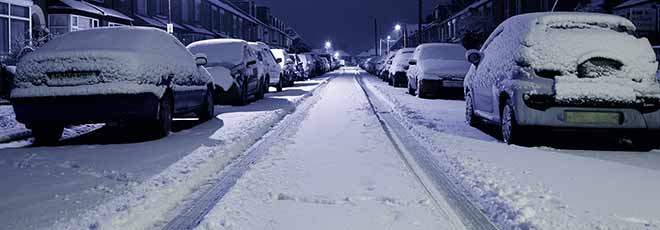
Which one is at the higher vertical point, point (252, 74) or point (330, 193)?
point (252, 74)

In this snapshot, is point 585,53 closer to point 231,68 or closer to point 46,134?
point 46,134

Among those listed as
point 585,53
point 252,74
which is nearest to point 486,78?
point 585,53

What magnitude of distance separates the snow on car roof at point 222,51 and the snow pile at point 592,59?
8114 millimetres

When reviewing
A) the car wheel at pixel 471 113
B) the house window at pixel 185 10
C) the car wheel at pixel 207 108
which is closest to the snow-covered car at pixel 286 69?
the car wheel at pixel 207 108

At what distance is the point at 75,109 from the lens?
743 cm

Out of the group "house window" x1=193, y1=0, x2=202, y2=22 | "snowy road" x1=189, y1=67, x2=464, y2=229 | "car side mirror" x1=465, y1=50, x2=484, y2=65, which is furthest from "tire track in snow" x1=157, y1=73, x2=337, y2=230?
"house window" x1=193, y1=0, x2=202, y2=22

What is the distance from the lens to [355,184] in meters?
5.31

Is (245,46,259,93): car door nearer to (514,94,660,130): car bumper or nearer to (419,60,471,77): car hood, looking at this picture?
(419,60,471,77): car hood

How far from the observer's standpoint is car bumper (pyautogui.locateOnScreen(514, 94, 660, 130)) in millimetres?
7176

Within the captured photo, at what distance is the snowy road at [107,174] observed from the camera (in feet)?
13.9

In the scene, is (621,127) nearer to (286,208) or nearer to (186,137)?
(286,208)

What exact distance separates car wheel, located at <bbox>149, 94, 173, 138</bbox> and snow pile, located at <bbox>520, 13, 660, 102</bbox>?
4.59 metres

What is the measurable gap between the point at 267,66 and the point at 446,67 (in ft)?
18.8

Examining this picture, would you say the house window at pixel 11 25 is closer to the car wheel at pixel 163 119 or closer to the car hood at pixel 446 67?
the car hood at pixel 446 67
